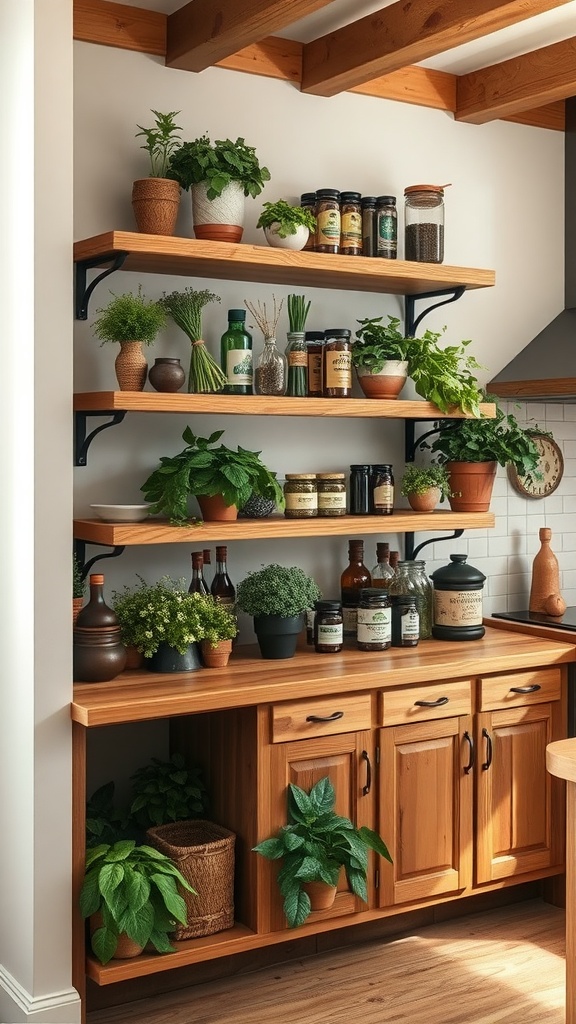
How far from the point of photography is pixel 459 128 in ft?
14.1

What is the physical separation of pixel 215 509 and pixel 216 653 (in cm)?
43

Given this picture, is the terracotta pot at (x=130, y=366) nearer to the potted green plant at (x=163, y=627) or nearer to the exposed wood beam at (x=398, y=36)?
the potted green plant at (x=163, y=627)

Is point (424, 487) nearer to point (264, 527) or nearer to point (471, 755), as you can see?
point (264, 527)

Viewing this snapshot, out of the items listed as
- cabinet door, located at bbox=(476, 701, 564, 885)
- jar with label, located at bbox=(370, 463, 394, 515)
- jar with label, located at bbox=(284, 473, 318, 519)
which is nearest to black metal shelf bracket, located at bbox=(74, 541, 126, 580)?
jar with label, located at bbox=(284, 473, 318, 519)

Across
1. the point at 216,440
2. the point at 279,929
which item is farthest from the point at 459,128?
the point at 279,929

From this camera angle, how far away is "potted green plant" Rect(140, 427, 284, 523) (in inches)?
130

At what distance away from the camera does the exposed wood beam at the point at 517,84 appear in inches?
152

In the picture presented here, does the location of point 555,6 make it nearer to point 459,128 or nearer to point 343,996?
point 459,128

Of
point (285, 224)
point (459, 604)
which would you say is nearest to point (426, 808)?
point (459, 604)

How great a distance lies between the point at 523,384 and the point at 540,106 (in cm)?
107

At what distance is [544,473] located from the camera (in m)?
4.59

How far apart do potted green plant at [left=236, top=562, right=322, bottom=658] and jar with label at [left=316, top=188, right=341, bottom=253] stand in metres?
1.05

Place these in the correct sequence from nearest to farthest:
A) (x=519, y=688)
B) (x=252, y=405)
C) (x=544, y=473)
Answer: (x=252, y=405) < (x=519, y=688) < (x=544, y=473)

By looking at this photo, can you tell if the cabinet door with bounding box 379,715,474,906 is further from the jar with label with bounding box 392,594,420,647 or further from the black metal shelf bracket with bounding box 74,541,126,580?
the black metal shelf bracket with bounding box 74,541,126,580
